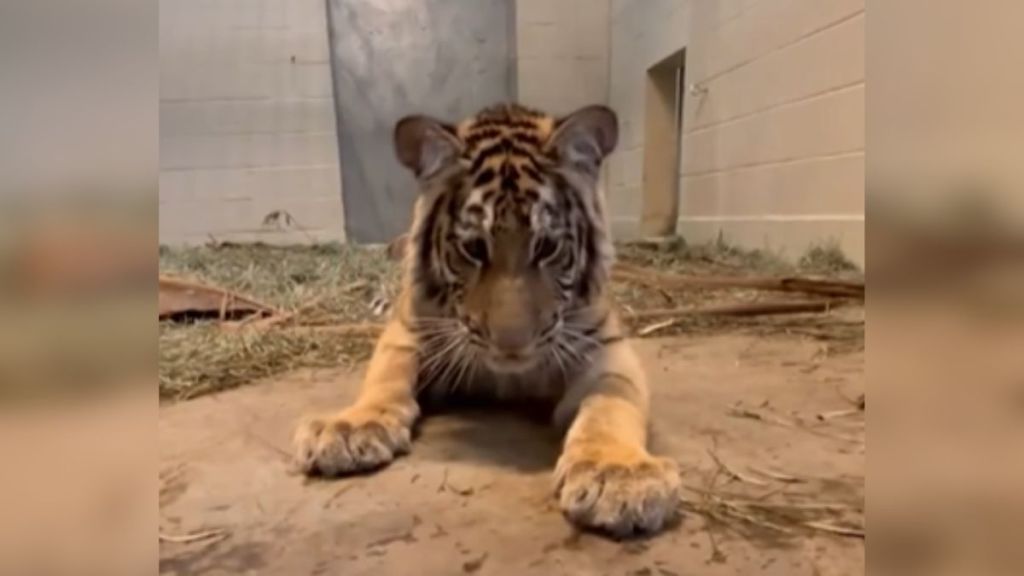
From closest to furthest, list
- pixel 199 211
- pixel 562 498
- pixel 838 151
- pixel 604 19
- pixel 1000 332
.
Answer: pixel 1000 332 < pixel 562 498 < pixel 838 151 < pixel 199 211 < pixel 604 19

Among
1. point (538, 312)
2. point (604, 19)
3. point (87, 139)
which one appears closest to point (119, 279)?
point (87, 139)

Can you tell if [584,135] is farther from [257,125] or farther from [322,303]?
[257,125]

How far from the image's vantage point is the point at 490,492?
1.73 meters

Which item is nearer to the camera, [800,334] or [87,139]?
[87,139]

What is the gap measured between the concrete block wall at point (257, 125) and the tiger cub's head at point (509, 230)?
574 centimetres

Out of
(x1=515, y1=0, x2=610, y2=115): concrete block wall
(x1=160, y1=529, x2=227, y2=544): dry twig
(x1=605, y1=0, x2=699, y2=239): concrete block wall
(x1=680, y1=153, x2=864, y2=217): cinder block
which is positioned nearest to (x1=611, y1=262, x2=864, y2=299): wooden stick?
(x1=680, y1=153, x2=864, y2=217): cinder block

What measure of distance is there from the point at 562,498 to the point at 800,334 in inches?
78.1

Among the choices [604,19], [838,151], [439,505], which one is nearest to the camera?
[439,505]

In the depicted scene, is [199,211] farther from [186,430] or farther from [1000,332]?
[1000,332]

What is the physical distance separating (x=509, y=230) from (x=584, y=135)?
363 mm

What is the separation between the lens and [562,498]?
1.55m

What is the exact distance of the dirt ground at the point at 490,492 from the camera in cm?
141

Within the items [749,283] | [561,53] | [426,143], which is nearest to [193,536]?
[426,143]

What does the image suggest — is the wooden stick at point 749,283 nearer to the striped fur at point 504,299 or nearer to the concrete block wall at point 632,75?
the striped fur at point 504,299
